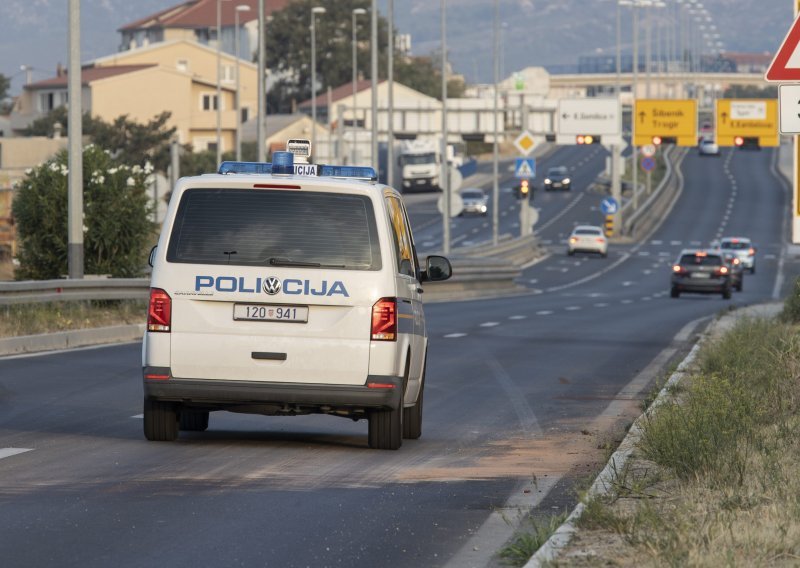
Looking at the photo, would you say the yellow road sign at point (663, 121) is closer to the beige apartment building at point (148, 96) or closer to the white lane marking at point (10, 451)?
the beige apartment building at point (148, 96)

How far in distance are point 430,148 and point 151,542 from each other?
103m

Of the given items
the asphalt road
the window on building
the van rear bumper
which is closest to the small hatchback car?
the asphalt road

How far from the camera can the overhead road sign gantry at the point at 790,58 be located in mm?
12625

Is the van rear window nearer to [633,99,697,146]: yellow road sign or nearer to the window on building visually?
[633,99,697,146]: yellow road sign

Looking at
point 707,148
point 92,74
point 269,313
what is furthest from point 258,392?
point 707,148

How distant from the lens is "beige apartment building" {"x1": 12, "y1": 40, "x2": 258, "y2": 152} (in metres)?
112

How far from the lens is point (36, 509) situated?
9547 mm

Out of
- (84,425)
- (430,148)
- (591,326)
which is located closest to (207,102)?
(430,148)

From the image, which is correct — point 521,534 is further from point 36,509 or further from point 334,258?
point 334,258

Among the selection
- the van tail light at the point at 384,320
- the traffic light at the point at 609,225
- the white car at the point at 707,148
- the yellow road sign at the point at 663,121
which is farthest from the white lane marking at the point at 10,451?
the white car at the point at 707,148

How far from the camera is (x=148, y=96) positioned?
113 m

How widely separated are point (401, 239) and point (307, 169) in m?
0.93

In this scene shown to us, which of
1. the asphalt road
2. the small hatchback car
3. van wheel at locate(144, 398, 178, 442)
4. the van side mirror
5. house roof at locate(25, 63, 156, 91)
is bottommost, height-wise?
the small hatchback car

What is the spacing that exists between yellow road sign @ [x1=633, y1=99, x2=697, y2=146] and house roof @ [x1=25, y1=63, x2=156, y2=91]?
34.8m
